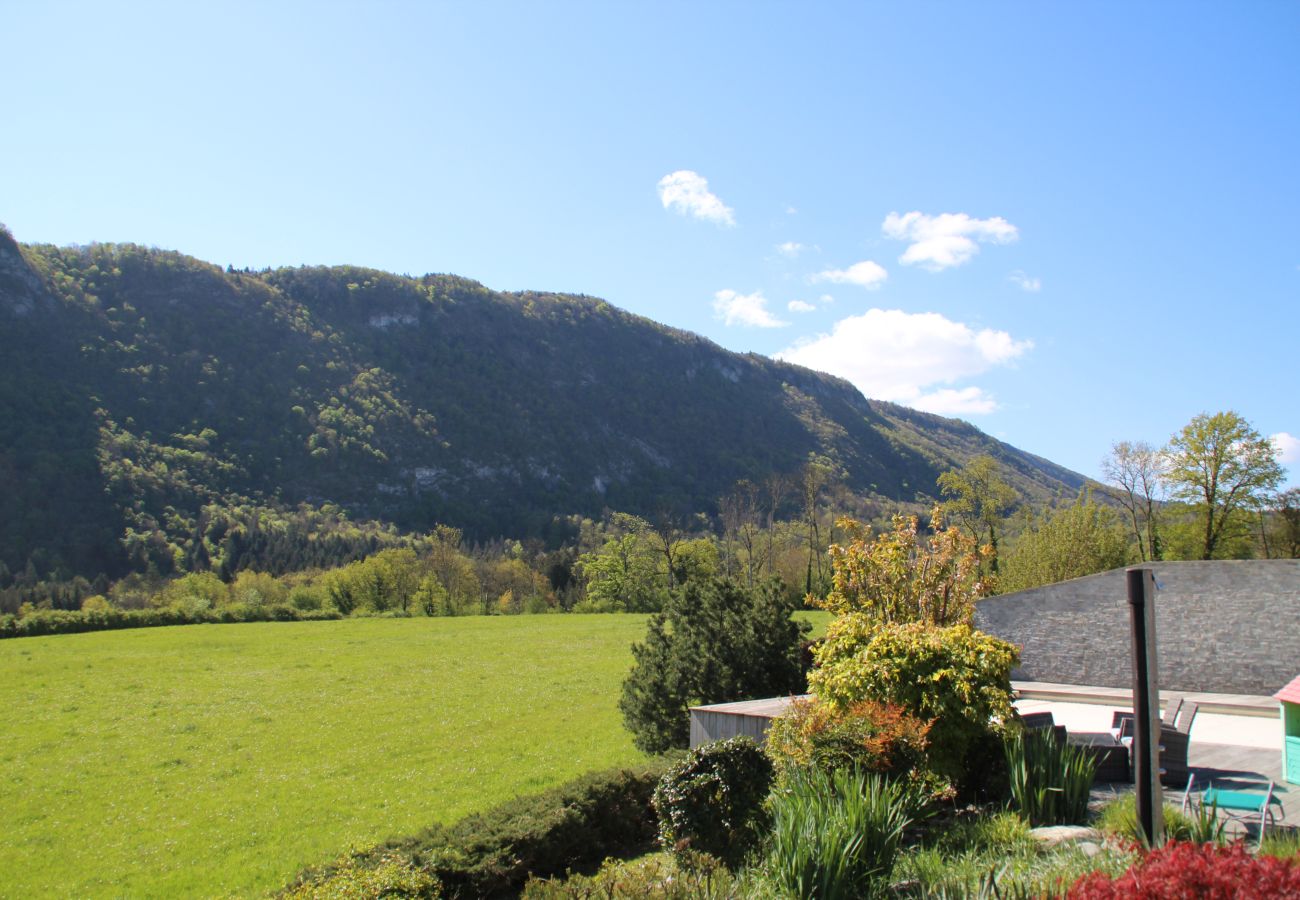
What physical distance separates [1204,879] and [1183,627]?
19202 millimetres

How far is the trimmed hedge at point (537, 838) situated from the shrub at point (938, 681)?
281 centimetres

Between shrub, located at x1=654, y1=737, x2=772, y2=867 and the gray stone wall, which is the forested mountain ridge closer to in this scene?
the gray stone wall

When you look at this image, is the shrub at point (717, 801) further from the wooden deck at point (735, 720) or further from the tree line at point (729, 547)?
the tree line at point (729, 547)

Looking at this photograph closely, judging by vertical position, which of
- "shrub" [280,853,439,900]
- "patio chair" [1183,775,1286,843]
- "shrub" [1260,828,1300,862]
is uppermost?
"shrub" [1260,828,1300,862]

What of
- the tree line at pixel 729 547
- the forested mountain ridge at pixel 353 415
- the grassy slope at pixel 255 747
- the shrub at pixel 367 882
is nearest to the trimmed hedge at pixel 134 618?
the tree line at pixel 729 547

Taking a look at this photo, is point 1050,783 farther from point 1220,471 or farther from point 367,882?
point 1220,471

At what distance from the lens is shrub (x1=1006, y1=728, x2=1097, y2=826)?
686 centimetres

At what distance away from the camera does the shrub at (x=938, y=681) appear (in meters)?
7.83

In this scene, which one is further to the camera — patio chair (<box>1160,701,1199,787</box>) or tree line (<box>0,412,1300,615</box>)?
tree line (<box>0,412,1300,615</box>)

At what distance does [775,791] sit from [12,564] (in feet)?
282

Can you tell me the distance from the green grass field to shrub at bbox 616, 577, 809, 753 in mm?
2912

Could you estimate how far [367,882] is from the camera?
596 centimetres

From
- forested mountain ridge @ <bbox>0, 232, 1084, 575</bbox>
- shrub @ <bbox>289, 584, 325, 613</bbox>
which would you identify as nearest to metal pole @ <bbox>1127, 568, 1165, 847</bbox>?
shrub @ <bbox>289, 584, 325, 613</bbox>

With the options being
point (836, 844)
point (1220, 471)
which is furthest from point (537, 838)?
point (1220, 471)
